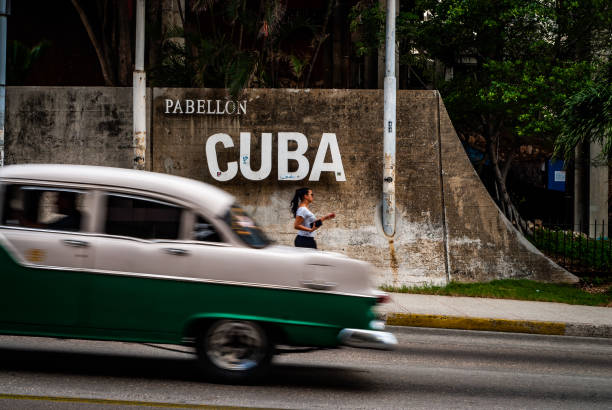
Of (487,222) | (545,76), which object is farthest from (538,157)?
(487,222)

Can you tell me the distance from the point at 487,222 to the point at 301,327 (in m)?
7.88

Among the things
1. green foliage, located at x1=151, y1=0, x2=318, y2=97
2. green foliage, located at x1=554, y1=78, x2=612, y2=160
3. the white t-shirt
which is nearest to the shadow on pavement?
the white t-shirt

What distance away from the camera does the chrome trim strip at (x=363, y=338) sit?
537 cm

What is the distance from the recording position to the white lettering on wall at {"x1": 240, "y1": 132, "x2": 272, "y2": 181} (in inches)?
484

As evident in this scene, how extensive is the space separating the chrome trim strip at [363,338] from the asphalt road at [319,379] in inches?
18.1

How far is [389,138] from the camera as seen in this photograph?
39.7 ft

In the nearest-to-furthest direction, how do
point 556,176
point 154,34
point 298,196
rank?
point 298,196 → point 154,34 → point 556,176

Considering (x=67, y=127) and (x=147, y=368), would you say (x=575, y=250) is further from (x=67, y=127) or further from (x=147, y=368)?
(x=147, y=368)

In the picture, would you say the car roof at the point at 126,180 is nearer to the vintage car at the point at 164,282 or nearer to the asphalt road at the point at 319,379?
the vintage car at the point at 164,282

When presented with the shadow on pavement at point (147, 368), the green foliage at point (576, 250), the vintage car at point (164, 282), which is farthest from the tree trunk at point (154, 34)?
the green foliage at point (576, 250)

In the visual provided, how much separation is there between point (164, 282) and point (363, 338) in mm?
1811

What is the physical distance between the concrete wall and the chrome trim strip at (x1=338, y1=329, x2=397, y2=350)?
6.72 m

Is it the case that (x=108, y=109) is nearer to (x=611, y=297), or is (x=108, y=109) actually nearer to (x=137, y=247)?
(x=137, y=247)

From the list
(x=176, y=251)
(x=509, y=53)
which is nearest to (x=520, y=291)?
(x=509, y=53)
